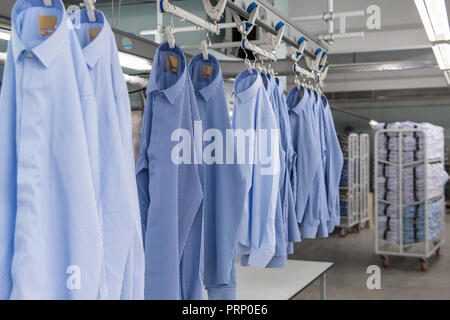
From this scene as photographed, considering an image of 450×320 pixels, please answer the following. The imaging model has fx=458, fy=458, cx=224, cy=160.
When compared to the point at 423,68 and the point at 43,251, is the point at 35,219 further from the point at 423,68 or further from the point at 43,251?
the point at 423,68

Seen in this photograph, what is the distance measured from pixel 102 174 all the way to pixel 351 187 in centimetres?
622

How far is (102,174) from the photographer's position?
0.83 m

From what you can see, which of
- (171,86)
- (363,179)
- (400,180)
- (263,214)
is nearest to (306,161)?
(263,214)

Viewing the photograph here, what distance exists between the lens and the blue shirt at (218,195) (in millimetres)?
1260

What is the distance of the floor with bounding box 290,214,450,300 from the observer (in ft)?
9.18

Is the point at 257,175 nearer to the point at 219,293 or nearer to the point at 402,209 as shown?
the point at 219,293

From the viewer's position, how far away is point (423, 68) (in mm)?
3172

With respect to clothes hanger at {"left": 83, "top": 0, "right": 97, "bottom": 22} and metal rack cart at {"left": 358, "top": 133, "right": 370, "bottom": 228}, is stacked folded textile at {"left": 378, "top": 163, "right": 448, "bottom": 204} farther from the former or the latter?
clothes hanger at {"left": 83, "top": 0, "right": 97, "bottom": 22}

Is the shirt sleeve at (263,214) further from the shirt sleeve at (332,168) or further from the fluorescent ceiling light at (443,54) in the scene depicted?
Answer: the fluorescent ceiling light at (443,54)

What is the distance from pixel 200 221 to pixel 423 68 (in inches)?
103

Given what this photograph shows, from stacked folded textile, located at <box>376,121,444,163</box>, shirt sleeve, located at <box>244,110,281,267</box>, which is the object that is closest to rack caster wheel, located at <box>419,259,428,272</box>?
stacked folded textile, located at <box>376,121,444,163</box>

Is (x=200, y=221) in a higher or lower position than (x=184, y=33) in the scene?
lower

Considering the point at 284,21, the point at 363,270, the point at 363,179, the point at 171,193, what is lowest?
the point at 363,270
